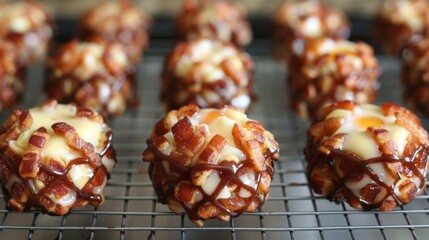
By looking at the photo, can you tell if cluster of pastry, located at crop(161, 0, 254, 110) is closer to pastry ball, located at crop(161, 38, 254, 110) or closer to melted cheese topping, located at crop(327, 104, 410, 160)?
pastry ball, located at crop(161, 38, 254, 110)

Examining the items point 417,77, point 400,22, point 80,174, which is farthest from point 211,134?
point 400,22

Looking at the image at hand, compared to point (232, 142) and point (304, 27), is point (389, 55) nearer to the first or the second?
point (304, 27)

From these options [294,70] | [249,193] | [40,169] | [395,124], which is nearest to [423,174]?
[395,124]

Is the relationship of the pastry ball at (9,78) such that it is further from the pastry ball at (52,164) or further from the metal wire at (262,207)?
the pastry ball at (52,164)

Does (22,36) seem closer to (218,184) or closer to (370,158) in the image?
(218,184)

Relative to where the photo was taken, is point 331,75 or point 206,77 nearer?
point 206,77

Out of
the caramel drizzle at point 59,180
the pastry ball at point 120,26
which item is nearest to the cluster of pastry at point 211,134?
the caramel drizzle at point 59,180
